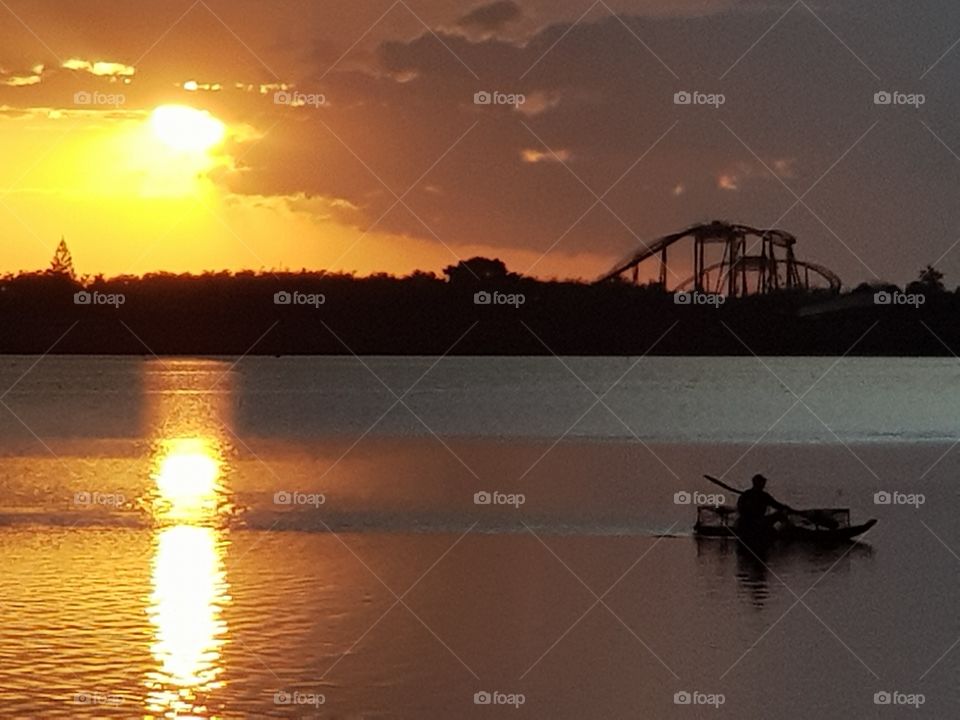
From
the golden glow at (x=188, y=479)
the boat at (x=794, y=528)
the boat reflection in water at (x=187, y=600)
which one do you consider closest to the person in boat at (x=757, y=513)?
the boat at (x=794, y=528)

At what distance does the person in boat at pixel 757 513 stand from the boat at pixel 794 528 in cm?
10

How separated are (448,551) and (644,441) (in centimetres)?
3457

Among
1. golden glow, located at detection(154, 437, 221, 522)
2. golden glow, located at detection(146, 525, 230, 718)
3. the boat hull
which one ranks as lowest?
golden glow, located at detection(146, 525, 230, 718)

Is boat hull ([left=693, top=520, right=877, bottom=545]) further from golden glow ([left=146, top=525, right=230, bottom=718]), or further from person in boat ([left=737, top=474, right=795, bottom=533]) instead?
golden glow ([left=146, top=525, right=230, bottom=718])

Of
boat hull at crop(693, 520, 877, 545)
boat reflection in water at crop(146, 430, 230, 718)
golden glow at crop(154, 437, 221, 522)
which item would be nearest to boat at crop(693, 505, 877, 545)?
boat hull at crop(693, 520, 877, 545)

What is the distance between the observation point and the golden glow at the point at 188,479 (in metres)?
31.9

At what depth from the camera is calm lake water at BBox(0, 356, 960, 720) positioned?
49.6 ft

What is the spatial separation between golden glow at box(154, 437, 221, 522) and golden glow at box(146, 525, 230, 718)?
5579mm

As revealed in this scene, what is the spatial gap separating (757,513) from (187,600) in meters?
9.69

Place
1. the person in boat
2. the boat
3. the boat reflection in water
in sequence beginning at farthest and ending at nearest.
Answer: the boat
the person in boat
the boat reflection in water

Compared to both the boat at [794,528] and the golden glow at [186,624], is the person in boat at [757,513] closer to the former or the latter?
the boat at [794,528]

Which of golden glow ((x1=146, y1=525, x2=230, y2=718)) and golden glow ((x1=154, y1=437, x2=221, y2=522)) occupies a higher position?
golden glow ((x1=154, y1=437, x2=221, y2=522))

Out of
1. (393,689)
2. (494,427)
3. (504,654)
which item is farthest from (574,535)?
(494,427)

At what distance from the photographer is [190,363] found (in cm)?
18700
